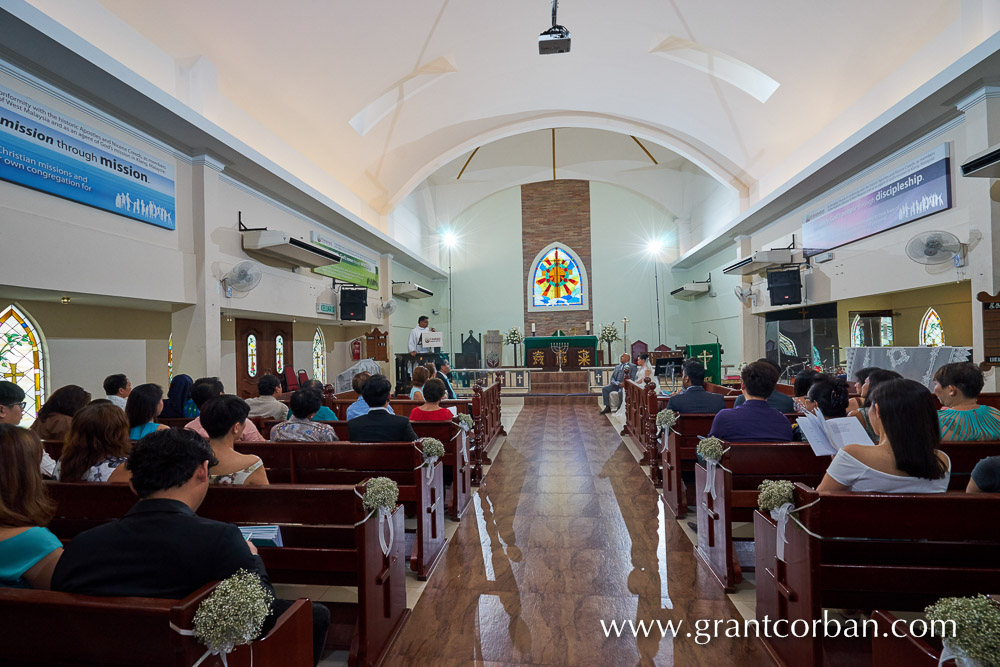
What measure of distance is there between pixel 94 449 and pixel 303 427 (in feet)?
3.60

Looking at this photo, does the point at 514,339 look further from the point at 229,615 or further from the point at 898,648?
the point at 229,615

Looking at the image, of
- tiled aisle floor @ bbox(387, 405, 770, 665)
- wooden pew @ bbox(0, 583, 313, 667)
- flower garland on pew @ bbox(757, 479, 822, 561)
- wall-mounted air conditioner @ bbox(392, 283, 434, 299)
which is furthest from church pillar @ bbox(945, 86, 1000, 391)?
wall-mounted air conditioner @ bbox(392, 283, 434, 299)

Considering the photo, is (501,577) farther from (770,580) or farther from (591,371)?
(591,371)

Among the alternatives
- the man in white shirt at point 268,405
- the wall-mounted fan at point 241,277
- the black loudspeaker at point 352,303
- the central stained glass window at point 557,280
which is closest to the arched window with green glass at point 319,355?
the black loudspeaker at point 352,303

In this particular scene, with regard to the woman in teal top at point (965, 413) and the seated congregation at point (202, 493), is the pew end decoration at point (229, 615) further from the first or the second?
the woman in teal top at point (965, 413)

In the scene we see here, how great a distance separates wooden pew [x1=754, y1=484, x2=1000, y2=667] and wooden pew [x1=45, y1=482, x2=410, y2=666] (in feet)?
5.71

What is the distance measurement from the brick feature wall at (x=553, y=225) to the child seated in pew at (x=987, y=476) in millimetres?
14901

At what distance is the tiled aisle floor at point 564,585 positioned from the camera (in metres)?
2.31

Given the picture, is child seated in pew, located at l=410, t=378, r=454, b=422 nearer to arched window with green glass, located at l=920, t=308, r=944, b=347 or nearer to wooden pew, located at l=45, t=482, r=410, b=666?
wooden pew, located at l=45, t=482, r=410, b=666

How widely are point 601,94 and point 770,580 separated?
9.65 meters

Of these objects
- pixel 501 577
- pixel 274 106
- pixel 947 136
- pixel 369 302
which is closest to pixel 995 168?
pixel 947 136

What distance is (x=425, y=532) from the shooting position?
3.15m

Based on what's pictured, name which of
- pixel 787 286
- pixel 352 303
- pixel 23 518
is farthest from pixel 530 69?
pixel 23 518

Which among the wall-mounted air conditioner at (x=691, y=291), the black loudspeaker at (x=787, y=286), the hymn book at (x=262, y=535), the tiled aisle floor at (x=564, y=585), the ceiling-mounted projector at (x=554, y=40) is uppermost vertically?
the ceiling-mounted projector at (x=554, y=40)
